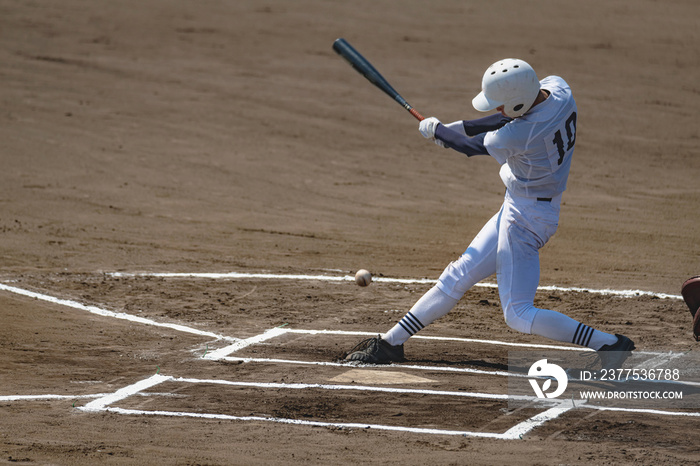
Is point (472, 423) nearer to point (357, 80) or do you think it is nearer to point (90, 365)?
point (90, 365)

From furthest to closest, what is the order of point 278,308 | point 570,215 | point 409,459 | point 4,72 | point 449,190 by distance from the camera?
point 4,72 < point 449,190 < point 570,215 < point 278,308 < point 409,459

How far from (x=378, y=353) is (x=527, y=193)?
5.43 feet

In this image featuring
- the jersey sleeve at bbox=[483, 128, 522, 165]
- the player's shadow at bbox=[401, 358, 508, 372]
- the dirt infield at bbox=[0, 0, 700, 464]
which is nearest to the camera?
the dirt infield at bbox=[0, 0, 700, 464]

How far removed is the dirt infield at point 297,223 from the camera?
5750mm

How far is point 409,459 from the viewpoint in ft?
17.0

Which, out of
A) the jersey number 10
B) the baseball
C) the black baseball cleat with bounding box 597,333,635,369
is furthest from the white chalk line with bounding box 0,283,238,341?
the jersey number 10

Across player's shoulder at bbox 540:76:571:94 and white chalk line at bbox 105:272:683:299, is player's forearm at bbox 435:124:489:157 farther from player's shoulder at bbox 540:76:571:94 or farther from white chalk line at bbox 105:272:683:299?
white chalk line at bbox 105:272:683:299

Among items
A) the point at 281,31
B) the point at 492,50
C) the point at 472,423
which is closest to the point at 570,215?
the point at 472,423

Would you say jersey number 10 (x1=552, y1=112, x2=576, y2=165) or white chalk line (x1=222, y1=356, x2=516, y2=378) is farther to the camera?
white chalk line (x1=222, y1=356, x2=516, y2=378)

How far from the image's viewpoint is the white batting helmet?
20.2 ft

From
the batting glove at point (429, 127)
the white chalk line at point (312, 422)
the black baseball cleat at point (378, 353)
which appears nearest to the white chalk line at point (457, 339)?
the black baseball cleat at point (378, 353)

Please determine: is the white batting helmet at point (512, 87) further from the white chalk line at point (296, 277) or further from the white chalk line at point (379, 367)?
the white chalk line at point (296, 277)

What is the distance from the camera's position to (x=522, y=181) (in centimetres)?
647

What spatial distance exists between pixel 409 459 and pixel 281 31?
63.4 feet
